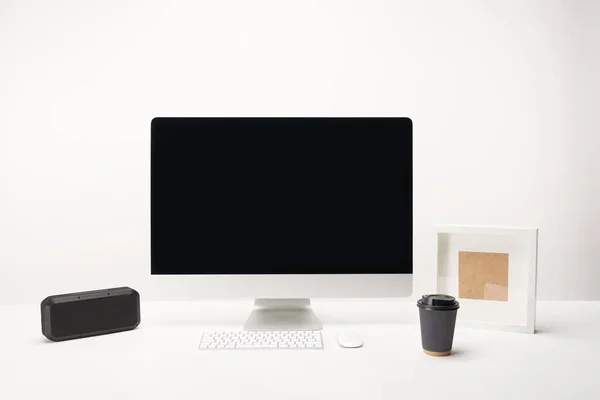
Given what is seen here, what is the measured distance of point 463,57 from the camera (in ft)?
7.72

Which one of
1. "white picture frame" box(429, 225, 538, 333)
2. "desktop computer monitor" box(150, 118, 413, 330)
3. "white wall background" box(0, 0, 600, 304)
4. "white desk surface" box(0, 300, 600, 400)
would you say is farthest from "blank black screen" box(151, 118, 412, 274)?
"white wall background" box(0, 0, 600, 304)

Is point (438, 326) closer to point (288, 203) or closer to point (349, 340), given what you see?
point (349, 340)

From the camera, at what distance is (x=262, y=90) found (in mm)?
2361

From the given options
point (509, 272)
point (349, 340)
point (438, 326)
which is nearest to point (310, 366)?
point (349, 340)

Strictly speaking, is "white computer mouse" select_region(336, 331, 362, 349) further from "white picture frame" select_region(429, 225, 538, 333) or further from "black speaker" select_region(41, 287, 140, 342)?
"black speaker" select_region(41, 287, 140, 342)

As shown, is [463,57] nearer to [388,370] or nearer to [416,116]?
[416,116]

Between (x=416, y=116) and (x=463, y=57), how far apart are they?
0.34 meters

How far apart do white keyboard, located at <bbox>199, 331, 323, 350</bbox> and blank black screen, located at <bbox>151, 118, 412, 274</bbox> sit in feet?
0.58

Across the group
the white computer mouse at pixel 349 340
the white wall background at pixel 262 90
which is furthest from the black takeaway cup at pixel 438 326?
the white wall background at pixel 262 90

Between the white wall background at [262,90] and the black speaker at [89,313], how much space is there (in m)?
1.02

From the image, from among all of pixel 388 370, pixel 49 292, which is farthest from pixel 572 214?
pixel 49 292

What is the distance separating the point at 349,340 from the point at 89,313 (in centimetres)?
67

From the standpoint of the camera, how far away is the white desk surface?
3.28 feet

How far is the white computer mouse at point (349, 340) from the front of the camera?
1.25 m
